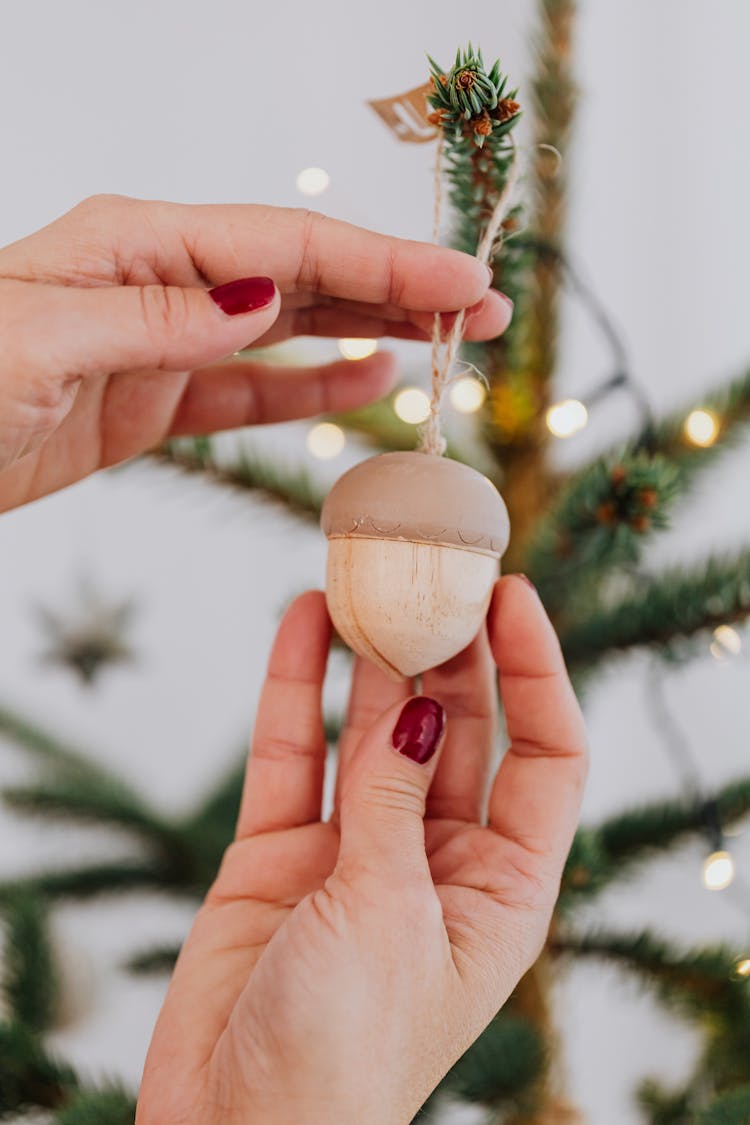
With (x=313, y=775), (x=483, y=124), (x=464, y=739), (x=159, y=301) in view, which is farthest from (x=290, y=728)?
(x=483, y=124)

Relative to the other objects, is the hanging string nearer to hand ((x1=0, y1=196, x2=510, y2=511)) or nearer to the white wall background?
hand ((x1=0, y1=196, x2=510, y2=511))

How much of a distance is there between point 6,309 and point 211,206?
16 cm

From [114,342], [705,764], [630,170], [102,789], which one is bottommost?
[705,764]

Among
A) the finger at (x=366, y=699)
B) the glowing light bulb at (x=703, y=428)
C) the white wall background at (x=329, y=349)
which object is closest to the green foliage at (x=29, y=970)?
the white wall background at (x=329, y=349)

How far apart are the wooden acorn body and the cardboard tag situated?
0.78ft

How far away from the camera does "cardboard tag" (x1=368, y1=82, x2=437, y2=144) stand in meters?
0.57

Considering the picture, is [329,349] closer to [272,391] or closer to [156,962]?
[272,391]

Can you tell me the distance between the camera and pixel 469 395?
72 cm

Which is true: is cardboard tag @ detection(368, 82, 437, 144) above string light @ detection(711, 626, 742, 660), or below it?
above

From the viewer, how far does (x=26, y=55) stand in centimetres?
116

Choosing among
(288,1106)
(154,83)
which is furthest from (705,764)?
(154,83)

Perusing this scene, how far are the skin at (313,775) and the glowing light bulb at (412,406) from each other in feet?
0.28

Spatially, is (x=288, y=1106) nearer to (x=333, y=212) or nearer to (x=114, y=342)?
(x=114, y=342)

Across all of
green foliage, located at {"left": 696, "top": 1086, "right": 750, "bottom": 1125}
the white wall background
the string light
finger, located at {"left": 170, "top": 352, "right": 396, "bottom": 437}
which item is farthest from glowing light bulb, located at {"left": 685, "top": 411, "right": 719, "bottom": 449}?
green foliage, located at {"left": 696, "top": 1086, "right": 750, "bottom": 1125}
